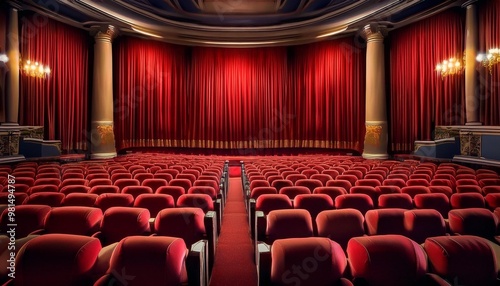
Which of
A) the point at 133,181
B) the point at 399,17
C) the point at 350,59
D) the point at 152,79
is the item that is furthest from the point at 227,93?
the point at 133,181

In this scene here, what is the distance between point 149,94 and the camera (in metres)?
13.9

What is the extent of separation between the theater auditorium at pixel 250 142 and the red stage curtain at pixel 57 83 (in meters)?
0.06

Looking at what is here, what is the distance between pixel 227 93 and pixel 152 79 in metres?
3.40

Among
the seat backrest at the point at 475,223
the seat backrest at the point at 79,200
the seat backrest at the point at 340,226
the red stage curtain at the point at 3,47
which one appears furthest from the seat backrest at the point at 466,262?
the red stage curtain at the point at 3,47

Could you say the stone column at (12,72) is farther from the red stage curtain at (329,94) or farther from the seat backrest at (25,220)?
the red stage curtain at (329,94)

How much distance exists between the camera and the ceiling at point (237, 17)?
1049cm

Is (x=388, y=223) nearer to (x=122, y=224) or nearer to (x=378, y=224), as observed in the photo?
(x=378, y=224)

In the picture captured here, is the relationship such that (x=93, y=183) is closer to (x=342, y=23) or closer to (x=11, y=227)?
(x=11, y=227)

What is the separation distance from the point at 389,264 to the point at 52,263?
173cm

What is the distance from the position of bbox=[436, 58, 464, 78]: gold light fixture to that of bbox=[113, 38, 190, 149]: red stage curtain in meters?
10.1

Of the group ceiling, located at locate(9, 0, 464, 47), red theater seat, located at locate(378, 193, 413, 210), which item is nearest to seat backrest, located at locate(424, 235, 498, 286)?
red theater seat, located at locate(378, 193, 413, 210)

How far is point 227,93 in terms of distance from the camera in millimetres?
15133

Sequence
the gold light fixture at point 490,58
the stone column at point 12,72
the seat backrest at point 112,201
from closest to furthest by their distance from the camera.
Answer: the seat backrest at point 112,201
the gold light fixture at point 490,58
the stone column at point 12,72

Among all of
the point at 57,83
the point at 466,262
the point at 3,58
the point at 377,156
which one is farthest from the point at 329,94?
the point at 466,262
